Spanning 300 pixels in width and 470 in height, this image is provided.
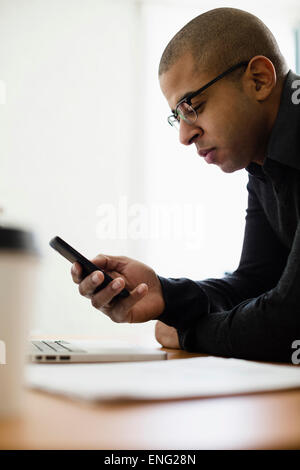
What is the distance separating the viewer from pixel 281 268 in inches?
55.4

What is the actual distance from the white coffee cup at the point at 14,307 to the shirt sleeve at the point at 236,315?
56 centimetres

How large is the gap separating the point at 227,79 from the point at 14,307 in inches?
42.4

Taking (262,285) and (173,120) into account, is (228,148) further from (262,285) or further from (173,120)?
(262,285)

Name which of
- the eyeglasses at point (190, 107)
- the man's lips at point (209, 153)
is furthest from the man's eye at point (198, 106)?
the man's lips at point (209, 153)

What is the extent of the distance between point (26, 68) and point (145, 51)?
0.85 metres

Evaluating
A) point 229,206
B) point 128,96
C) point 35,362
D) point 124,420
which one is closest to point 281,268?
point 35,362

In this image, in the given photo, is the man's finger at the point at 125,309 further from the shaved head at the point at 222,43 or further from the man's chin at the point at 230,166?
the shaved head at the point at 222,43

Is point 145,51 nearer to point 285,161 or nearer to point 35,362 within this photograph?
point 285,161

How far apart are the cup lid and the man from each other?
0.61 m

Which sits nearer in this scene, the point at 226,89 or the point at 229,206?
the point at 226,89
